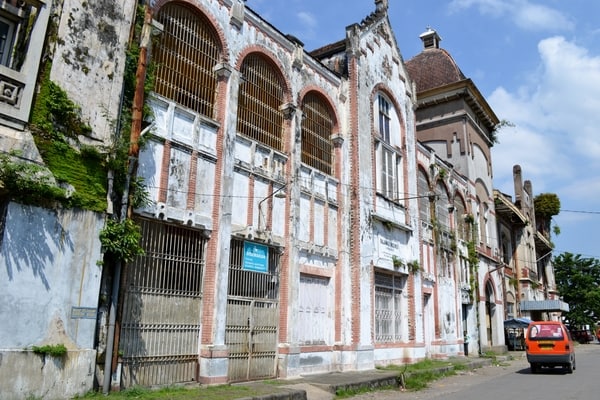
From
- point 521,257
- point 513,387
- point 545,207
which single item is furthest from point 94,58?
point 545,207

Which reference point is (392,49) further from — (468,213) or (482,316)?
(482,316)

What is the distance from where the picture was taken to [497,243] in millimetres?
33594

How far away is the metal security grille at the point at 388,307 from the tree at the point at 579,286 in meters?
40.5

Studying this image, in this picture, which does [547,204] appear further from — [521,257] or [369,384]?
[369,384]

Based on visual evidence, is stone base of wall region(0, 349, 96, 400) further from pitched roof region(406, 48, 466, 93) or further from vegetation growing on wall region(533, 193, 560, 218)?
vegetation growing on wall region(533, 193, 560, 218)

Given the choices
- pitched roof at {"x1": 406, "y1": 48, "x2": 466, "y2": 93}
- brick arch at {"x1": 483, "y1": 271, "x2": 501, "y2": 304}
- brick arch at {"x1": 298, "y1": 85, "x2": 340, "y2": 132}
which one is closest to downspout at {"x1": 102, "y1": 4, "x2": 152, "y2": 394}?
brick arch at {"x1": 298, "y1": 85, "x2": 340, "y2": 132}

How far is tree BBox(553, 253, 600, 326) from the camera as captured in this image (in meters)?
50.9

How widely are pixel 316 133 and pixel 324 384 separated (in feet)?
25.8

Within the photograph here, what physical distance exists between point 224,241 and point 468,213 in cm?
2011

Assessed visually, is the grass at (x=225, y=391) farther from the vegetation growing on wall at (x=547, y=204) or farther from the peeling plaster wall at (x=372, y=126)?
the vegetation growing on wall at (x=547, y=204)

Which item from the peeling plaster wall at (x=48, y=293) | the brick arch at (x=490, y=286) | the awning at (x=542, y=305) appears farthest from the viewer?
the awning at (x=542, y=305)

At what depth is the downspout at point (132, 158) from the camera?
885cm

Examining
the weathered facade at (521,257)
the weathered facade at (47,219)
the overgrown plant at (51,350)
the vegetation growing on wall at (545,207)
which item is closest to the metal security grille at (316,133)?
the weathered facade at (47,219)

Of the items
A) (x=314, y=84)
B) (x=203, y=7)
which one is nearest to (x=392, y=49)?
(x=314, y=84)
